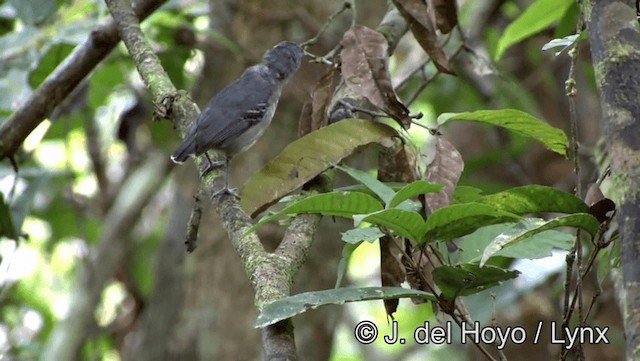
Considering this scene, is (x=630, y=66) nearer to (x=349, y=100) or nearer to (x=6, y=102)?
(x=349, y=100)

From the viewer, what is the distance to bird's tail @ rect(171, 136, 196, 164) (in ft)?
7.54

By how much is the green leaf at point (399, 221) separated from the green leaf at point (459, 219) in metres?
0.02

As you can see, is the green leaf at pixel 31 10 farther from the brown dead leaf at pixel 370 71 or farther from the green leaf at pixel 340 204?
the green leaf at pixel 340 204

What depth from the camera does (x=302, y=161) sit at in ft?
6.68

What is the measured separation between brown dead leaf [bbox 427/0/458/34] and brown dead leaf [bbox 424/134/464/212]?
1.98ft

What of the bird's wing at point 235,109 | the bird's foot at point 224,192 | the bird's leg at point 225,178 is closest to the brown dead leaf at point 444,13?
the bird's wing at point 235,109

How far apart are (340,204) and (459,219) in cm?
21

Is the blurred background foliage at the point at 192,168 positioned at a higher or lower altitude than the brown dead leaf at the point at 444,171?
lower

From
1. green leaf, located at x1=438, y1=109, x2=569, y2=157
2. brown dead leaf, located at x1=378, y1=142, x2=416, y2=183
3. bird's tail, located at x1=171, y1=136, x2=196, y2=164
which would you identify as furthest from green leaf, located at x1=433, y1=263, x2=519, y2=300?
bird's tail, located at x1=171, y1=136, x2=196, y2=164

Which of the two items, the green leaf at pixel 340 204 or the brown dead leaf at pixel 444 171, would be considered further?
the brown dead leaf at pixel 444 171

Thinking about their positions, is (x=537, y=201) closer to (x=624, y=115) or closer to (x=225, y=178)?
(x=624, y=115)

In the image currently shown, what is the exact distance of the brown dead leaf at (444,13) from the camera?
248cm

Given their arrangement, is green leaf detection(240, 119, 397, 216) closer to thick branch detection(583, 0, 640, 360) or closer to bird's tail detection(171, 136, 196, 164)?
bird's tail detection(171, 136, 196, 164)

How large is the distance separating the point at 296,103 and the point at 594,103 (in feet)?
7.65
